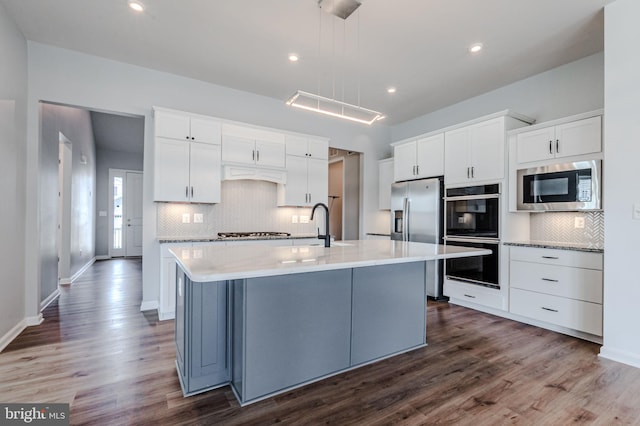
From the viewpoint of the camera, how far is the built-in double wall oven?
3.74m

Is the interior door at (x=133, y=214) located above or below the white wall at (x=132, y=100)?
below

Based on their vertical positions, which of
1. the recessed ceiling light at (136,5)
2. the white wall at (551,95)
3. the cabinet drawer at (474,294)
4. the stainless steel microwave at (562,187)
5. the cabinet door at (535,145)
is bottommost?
the cabinet drawer at (474,294)

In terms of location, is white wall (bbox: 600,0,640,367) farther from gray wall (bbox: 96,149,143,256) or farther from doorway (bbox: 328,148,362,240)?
gray wall (bbox: 96,149,143,256)

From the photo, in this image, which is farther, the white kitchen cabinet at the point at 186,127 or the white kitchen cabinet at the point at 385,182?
the white kitchen cabinet at the point at 385,182

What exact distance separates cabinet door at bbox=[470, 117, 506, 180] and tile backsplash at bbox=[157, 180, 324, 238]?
2472 millimetres

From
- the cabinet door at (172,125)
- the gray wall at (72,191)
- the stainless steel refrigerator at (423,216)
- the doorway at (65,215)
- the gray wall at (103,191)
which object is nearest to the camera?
the cabinet door at (172,125)

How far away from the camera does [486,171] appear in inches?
152

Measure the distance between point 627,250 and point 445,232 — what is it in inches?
76.2

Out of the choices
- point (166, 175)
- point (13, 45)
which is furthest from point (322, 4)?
point (13, 45)

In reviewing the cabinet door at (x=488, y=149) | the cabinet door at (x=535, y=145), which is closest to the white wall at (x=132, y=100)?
the cabinet door at (x=488, y=149)

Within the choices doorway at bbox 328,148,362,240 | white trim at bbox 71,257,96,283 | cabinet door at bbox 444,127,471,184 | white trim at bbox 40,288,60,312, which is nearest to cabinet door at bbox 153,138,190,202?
white trim at bbox 40,288,60,312

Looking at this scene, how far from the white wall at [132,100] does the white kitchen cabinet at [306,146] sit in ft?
1.34

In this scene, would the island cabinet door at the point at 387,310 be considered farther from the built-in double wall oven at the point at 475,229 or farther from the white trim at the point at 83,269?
the white trim at the point at 83,269

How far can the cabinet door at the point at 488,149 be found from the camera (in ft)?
12.2
